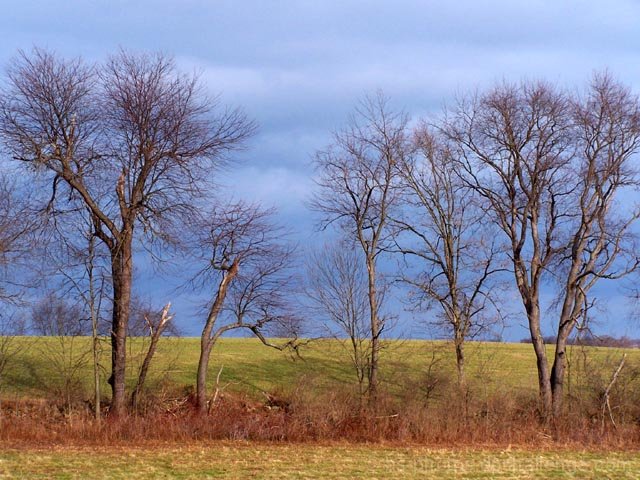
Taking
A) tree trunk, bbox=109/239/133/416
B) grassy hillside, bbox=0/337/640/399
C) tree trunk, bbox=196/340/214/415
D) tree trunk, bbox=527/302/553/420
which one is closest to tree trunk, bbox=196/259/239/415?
tree trunk, bbox=196/340/214/415

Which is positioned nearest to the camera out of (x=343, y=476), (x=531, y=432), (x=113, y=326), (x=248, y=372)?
(x=343, y=476)

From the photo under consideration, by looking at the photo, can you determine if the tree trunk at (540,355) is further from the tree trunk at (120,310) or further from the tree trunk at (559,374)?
the tree trunk at (120,310)

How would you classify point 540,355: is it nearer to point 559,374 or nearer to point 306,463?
point 559,374

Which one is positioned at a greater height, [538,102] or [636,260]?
[538,102]

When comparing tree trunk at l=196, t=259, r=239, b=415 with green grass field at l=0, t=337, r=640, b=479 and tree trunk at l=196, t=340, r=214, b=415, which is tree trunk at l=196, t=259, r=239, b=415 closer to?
tree trunk at l=196, t=340, r=214, b=415

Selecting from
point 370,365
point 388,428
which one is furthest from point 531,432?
point 370,365

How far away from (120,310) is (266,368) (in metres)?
11.0

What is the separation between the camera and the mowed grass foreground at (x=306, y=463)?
54.0ft

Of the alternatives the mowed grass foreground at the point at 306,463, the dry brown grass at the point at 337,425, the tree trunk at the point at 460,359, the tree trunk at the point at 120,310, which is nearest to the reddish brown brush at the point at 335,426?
the dry brown grass at the point at 337,425

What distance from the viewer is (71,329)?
28.1 meters

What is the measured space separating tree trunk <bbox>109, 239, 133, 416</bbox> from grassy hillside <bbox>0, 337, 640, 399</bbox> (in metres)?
1.21

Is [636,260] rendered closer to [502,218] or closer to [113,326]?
[502,218]

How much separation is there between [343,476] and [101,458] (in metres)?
6.01

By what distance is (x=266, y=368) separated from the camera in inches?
1435
